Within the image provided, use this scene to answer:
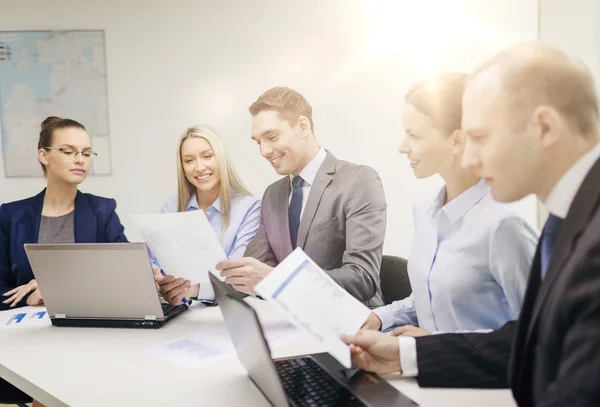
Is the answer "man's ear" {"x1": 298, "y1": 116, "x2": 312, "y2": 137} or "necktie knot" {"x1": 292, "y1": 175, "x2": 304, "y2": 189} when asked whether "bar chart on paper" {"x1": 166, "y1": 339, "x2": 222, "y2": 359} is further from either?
"man's ear" {"x1": 298, "y1": 116, "x2": 312, "y2": 137}

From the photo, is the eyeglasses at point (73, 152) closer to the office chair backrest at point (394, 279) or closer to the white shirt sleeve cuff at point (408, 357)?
the office chair backrest at point (394, 279)

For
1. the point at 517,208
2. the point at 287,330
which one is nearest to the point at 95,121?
the point at 287,330

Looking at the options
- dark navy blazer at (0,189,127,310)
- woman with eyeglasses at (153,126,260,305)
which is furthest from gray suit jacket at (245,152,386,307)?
dark navy blazer at (0,189,127,310)

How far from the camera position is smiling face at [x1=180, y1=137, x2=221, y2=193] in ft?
7.25

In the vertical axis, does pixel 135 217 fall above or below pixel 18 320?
above

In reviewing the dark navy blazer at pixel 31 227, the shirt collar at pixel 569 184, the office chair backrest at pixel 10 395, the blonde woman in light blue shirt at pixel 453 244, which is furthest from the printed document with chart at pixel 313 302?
the dark navy blazer at pixel 31 227

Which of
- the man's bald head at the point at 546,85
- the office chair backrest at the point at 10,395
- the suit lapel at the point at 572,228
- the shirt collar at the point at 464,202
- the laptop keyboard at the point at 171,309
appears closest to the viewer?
the suit lapel at the point at 572,228

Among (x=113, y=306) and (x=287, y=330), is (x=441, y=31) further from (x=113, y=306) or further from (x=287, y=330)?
(x=113, y=306)

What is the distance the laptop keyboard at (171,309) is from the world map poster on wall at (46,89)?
1.01 meters

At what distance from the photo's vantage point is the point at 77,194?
93.7 inches

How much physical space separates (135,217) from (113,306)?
303 mm

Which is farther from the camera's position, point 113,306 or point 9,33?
point 9,33

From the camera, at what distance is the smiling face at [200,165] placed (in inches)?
→ 87.0

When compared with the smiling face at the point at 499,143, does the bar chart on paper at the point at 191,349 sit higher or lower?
lower
